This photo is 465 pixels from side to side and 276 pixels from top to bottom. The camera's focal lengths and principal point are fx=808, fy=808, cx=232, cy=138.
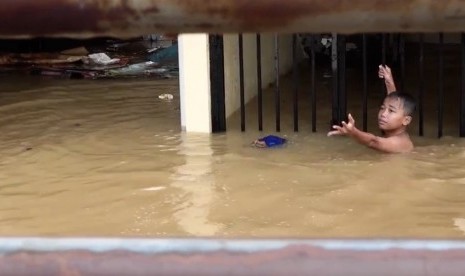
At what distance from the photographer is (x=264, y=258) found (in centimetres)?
73

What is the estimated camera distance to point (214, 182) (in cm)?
413

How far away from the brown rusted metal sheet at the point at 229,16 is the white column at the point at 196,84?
4.66 metres

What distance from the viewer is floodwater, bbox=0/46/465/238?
3.43 m

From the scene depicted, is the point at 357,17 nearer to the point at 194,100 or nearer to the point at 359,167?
the point at 359,167

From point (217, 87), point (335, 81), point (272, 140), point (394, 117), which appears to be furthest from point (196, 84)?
point (394, 117)

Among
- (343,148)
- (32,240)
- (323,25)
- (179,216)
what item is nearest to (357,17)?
(323,25)

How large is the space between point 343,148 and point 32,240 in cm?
419

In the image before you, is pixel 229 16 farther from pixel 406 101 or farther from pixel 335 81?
pixel 335 81

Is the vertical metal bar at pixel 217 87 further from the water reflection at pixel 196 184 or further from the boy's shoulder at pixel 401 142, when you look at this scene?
the boy's shoulder at pixel 401 142

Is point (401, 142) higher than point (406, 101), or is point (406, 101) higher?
point (406, 101)

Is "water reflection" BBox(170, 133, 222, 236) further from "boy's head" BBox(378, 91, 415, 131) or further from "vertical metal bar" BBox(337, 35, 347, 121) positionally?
"boy's head" BBox(378, 91, 415, 131)

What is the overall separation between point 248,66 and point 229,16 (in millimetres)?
5680

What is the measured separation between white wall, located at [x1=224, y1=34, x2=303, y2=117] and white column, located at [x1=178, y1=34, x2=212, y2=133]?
25cm

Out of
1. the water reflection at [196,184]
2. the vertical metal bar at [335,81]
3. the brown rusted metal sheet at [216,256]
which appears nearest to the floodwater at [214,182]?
the water reflection at [196,184]
